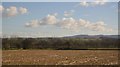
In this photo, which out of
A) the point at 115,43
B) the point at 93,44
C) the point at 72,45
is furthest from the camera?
the point at 93,44

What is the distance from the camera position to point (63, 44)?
64.9 m

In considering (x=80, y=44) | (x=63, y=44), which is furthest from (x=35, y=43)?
(x=80, y=44)

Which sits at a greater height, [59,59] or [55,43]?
[59,59]

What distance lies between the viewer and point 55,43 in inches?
2566

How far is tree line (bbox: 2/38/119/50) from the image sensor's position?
6262 cm

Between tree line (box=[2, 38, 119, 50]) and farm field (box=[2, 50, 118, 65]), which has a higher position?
farm field (box=[2, 50, 118, 65])

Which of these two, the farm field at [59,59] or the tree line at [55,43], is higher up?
the farm field at [59,59]

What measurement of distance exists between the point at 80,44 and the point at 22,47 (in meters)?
14.4

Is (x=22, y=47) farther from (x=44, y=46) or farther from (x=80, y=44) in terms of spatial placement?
(x=80, y=44)

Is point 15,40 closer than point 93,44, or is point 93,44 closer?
point 15,40

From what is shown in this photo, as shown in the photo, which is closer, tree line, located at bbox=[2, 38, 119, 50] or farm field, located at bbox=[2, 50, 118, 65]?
farm field, located at bbox=[2, 50, 118, 65]

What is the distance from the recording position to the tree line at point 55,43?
205ft

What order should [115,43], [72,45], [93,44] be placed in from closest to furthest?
[115,43], [72,45], [93,44]

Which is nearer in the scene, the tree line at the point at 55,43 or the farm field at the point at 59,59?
the farm field at the point at 59,59
